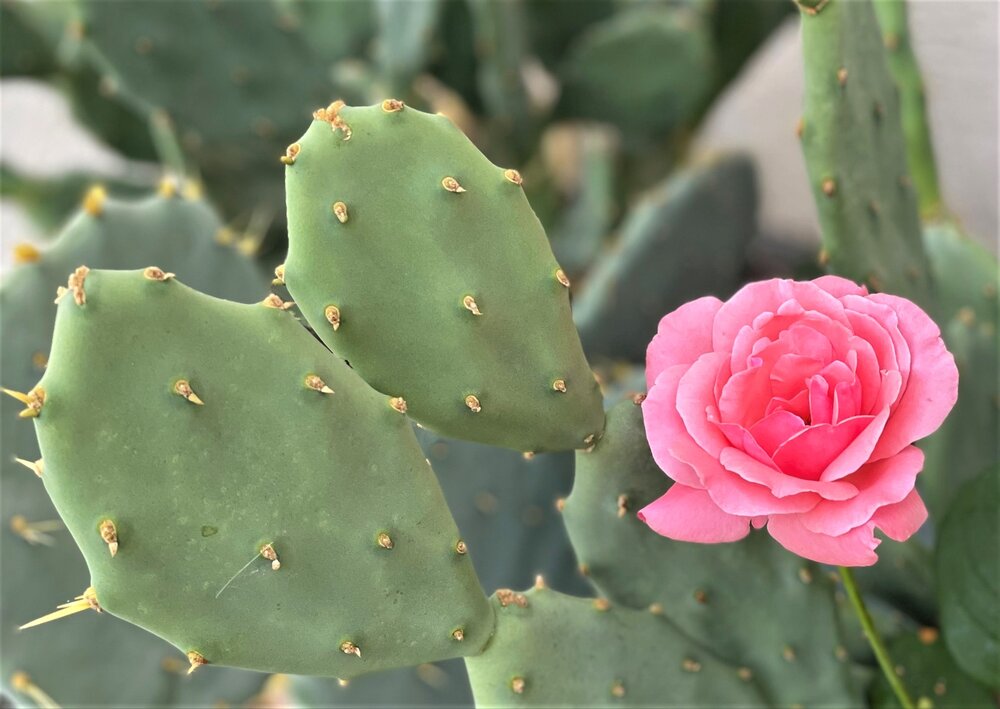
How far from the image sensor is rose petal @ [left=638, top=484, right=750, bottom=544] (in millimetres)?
459

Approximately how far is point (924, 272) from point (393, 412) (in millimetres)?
462

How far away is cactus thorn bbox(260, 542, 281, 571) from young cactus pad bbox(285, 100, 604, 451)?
10 cm

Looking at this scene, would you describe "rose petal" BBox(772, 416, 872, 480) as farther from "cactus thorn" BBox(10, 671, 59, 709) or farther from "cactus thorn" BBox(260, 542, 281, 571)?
"cactus thorn" BBox(10, 671, 59, 709)

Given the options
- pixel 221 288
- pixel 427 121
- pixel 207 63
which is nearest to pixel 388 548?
pixel 427 121

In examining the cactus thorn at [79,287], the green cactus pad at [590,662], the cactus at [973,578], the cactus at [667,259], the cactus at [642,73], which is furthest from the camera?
the cactus at [642,73]

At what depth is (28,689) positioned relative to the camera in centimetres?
72

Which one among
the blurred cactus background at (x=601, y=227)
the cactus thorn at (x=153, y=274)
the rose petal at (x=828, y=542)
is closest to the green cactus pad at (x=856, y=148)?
the blurred cactus background at (x=601, y=227)

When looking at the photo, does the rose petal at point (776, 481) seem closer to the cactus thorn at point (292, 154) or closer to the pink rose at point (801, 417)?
the pink rose at point (801, 417)

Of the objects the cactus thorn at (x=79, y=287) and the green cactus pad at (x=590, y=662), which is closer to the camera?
the cactus thorn at (x=79, y=287)

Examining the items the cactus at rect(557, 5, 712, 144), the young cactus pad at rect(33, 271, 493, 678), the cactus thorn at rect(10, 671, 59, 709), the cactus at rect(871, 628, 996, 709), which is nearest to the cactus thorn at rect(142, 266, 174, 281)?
the young cactus pad at rect(33, 271, 493, 678)

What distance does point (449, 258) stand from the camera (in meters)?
0.47

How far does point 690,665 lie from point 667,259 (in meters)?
0.65

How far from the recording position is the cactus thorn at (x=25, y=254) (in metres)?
0.69

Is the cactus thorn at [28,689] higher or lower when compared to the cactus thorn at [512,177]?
lower
